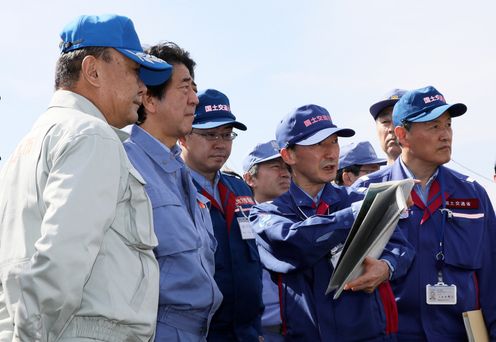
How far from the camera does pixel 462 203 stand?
507 cm

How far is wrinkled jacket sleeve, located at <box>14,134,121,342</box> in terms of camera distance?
2641mm

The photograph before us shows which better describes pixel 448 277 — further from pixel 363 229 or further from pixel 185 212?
pixel 185 212

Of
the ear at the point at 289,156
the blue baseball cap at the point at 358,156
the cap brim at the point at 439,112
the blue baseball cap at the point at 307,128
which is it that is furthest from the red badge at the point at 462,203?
the blue baseball cap at the point at 358,156

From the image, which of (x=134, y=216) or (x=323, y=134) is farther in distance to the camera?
(x=323, y=134)

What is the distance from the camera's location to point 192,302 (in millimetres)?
3734

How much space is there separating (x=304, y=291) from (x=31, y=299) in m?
2.16

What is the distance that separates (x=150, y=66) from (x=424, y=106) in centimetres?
250

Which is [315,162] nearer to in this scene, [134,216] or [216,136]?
[216,136]

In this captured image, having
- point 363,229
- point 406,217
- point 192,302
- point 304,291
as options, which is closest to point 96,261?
point 192,302

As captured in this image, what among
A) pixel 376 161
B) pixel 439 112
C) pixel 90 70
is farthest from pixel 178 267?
pixel 376 161

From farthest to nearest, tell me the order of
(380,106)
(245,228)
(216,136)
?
(380,106)
(216,136)
(245,228)

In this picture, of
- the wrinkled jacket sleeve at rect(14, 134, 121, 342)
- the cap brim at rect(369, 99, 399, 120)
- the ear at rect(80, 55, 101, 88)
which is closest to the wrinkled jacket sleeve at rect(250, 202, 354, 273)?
the ear at rect(80, 55, 101, 88)

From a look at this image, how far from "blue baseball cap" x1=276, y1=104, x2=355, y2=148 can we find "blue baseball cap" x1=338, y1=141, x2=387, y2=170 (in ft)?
8.90

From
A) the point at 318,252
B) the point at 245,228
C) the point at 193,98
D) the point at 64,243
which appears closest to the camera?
the point at 64,243
